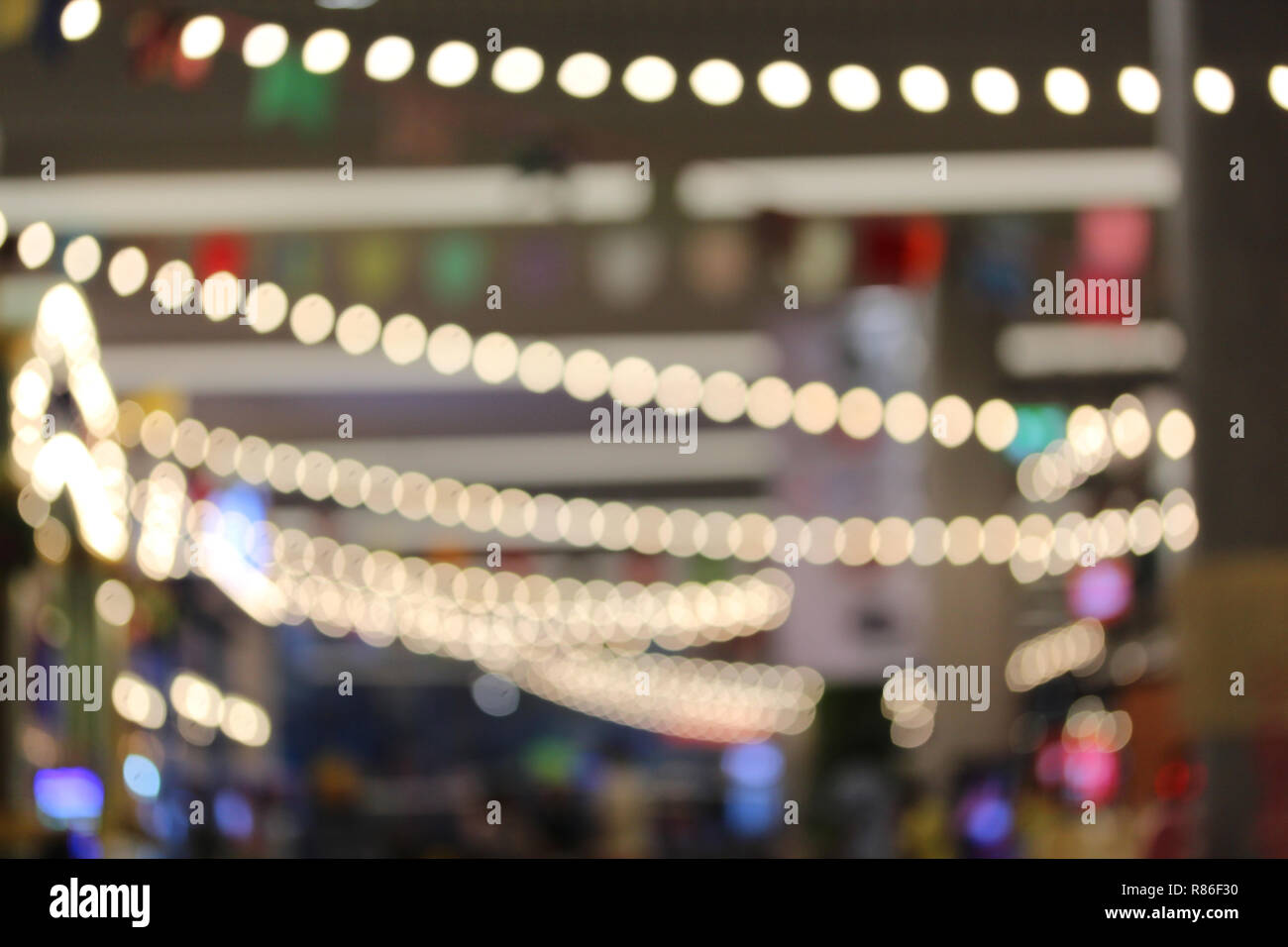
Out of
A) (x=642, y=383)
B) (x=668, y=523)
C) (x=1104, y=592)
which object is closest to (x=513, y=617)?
(x=668, y=523)

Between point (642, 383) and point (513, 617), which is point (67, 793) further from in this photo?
point (513, 617)

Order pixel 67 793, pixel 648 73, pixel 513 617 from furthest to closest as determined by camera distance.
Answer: pixel 513 617 → pixel 67 793 → pixel 648 73

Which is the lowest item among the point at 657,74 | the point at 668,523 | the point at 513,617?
the point at 513,617

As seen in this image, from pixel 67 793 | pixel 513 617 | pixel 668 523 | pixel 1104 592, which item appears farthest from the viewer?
pixel 513 617

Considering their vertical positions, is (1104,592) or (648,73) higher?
(648,73)

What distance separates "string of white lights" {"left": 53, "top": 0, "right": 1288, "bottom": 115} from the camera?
293cm

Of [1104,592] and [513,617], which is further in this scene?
[513,617]

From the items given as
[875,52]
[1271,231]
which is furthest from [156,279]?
[1271,231]

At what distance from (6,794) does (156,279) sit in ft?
4.54

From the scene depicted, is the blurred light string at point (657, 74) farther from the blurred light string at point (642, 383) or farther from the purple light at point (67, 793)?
the purple light at point (67, 793)

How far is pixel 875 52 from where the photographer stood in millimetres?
3258

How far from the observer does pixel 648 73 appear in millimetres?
3082
